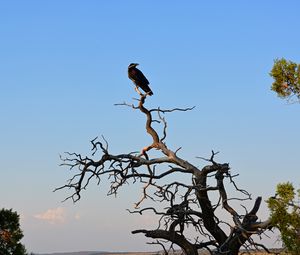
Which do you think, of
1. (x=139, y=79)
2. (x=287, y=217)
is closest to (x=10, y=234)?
(x=139, y=79)

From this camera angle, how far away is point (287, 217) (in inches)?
527

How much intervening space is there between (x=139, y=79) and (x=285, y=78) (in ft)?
15.5

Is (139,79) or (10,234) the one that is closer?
(139,79)

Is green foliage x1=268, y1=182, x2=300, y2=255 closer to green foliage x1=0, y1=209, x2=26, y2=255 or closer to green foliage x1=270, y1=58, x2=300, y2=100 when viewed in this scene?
green foliage x1=270, y1=58, x2=300, y2=100

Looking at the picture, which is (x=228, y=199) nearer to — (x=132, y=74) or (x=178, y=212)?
(x=178, y=212)

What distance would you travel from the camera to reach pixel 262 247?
18250mm

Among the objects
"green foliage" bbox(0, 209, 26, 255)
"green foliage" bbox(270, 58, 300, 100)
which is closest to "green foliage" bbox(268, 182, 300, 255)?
"green foliage" bbox(270, 58, 300, 100)

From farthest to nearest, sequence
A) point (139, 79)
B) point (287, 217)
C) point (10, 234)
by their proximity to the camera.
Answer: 1. point (10, 234)
2. point (139, 79)
3. point (287, 217)

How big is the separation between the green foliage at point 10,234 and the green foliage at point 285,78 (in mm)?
11946

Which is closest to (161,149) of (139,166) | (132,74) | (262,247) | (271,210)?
(139,166)

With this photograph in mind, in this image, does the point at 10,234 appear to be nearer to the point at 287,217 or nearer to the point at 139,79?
the point at 139,79

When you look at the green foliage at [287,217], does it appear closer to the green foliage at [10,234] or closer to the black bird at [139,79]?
the black bird at [139,79]

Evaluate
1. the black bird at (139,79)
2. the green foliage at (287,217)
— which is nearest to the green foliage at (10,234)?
the black bird at (139,79)

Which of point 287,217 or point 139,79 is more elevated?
point 139,79
